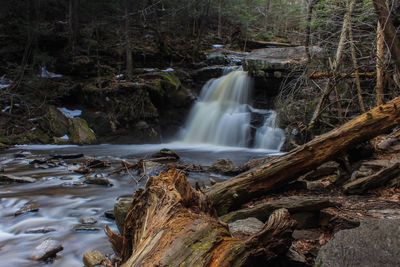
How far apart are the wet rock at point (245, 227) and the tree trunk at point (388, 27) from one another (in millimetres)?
3821

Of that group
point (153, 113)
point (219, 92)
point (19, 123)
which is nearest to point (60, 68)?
point (19, 123)

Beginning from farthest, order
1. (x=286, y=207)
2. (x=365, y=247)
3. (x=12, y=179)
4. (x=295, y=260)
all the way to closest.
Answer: (x=12, y=179)
(x=286, y=207)
(x=295, y=260)
(x=365, y=247)

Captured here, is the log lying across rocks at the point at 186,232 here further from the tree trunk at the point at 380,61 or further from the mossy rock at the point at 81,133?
the mossy rock at the point at 81,133

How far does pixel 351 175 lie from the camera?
18.2 ft

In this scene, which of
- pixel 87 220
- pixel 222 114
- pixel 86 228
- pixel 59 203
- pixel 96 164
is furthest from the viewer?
pixel 222 114

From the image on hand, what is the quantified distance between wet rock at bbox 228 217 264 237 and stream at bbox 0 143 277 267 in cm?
219

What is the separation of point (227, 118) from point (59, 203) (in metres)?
Result: 10.2

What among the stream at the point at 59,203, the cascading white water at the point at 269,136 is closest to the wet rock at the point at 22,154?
the stream at the point at 59,203

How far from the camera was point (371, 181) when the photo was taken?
5066 mm

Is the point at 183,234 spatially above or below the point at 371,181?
above

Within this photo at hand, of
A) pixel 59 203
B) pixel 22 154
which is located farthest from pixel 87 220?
pixel 22 154

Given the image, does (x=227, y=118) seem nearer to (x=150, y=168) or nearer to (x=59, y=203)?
(x=150, y=168)

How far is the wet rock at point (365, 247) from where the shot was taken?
8.39 ft

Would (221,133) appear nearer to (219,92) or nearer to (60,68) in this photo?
(219,92)
